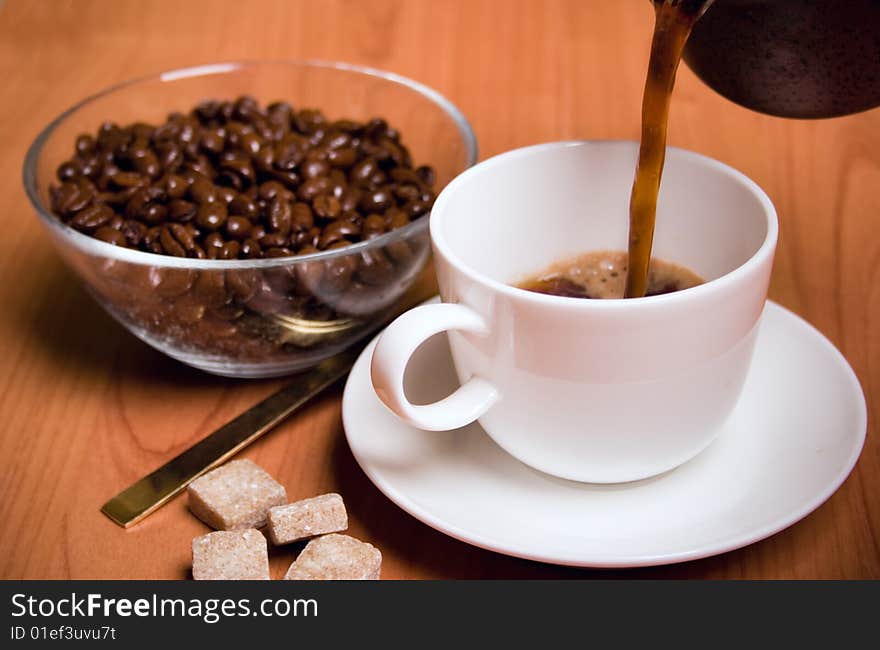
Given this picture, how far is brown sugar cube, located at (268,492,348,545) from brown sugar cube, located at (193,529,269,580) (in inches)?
0.7

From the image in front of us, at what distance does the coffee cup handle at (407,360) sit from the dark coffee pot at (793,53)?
0.37 m

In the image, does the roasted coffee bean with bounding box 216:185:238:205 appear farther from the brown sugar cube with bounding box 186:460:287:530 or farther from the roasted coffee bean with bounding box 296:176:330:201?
the brown sugar cube with bounding box 186:460:287:530

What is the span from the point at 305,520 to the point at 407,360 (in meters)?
0.17

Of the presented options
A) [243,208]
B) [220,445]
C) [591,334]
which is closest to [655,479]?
[591,334]

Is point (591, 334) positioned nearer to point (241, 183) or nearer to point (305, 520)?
point (305, 520)

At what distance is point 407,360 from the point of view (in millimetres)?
826

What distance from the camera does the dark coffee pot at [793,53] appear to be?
90 centimetres

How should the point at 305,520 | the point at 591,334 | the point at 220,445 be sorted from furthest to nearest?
1. the point at 220,445
2. the point at 305,520
3. the point at 591,334

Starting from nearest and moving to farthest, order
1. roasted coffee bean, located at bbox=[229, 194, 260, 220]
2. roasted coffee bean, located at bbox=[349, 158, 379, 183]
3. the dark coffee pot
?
the dark coffee pot → roasted coffee bean, located at bbox=[229, 194, 260, 220] → roasted coffee bean, located at bbox=[349, 158, 379, 183]

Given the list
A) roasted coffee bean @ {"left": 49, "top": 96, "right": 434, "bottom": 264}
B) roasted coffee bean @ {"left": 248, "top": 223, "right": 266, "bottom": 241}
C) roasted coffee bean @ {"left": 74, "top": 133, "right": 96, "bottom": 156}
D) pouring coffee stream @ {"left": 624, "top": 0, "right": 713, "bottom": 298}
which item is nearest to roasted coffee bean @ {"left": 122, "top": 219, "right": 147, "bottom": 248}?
roasted coffee bean @ {"left": 49, "top": 96, "right": 434, "bottom": 264}

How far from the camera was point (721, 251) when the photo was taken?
0.98m

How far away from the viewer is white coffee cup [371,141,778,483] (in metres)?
0.79

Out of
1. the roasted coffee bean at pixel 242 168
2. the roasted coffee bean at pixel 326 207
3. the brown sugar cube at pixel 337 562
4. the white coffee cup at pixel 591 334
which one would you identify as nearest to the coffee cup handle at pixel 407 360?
the white coffee cup at pixel 591 334
